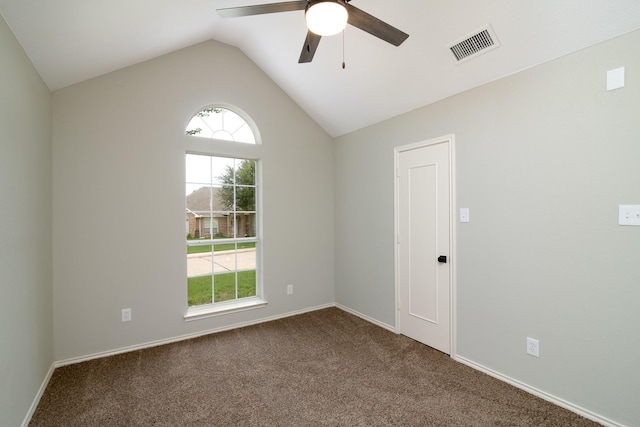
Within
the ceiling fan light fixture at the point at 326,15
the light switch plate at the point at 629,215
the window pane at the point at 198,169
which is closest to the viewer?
the ceiling fan light fixture at the point at 326,15

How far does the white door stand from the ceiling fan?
A: 4.75 feet

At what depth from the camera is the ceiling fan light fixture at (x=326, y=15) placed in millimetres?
1421

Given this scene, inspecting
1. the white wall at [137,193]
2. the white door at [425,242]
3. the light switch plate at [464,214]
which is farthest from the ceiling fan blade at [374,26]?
the white wall at [137,193]

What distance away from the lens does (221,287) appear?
3.64 metres

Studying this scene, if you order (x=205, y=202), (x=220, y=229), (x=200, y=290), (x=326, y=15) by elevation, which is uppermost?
(x=326, y=15)

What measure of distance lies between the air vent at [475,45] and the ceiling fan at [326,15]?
80 centimetres

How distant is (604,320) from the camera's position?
189 centimetres

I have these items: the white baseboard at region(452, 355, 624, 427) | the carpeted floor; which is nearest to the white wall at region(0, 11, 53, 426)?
the carpeted floor

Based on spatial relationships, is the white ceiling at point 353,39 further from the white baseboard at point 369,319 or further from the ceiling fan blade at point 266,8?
the white baseboard at point 369,319

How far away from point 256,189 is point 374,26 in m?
2.50

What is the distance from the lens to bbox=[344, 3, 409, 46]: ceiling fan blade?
1.59 metres

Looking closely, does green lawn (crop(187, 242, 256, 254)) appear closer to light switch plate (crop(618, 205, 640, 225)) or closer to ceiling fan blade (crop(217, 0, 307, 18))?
ceiling fan blade (crop(217, 0, 307, 18))

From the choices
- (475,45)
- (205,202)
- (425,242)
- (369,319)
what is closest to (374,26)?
(475,45)

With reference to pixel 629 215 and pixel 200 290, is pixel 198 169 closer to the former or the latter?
pixel 200 290
